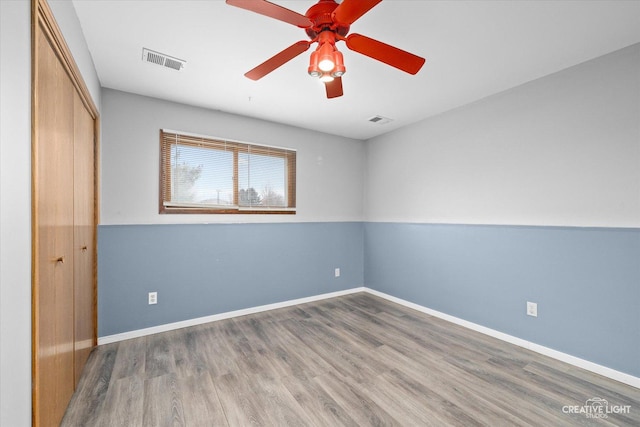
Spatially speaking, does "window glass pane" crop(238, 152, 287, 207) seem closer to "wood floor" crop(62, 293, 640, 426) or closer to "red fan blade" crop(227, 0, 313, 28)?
→ "wood floor" crop(62, 293, 640, 426)

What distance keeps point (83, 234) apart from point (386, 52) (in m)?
2.54

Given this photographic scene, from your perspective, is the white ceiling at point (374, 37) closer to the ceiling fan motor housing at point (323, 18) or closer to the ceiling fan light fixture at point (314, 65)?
the ceiling fan motor housing at point (323, 18)

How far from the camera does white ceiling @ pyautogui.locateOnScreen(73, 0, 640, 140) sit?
1.74 metres

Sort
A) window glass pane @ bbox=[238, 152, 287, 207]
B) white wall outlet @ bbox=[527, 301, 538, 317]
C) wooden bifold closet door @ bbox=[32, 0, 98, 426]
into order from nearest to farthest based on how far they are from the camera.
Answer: wooden bifold closet door @ bbox=[32, 0, 98, 426] → white wall outlet @ bbox=[527, 301, 538, 317] → window glass pane @ bbox=[238, 152, 287, 207]

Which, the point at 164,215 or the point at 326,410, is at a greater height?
the point at 164,215

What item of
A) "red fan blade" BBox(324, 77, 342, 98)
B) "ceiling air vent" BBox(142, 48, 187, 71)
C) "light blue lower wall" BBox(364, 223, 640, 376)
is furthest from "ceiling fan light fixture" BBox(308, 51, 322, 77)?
"light blue lower wall" BBox(364, 223, 640, 376)

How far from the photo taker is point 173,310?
3.03m

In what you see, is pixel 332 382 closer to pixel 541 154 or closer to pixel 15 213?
pixel 15 213

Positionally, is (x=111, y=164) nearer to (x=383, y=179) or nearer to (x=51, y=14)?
(x=51, y=14)

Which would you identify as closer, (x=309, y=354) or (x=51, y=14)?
(x=51, y=14)

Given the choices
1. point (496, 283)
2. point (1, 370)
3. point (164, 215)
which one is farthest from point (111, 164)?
point (496, 283)

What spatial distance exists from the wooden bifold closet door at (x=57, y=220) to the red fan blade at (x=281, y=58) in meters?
0.99

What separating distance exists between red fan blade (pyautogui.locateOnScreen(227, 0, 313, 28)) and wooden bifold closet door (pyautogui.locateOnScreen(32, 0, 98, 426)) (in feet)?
2.76

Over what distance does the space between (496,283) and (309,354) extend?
2.03 meters
